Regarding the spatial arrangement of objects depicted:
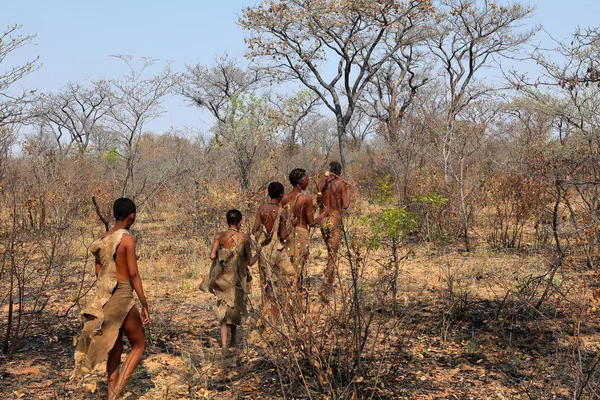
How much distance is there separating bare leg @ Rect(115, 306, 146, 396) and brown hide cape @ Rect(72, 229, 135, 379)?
0.25ft

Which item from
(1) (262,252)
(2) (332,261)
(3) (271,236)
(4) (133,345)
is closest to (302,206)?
(3) (271,236)

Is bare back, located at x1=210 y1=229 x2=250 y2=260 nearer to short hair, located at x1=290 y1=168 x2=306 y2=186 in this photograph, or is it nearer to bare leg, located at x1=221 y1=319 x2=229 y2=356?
bare leg, located at x1=221 y1=319 x2=229 y2=356

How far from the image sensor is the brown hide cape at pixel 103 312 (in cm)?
335

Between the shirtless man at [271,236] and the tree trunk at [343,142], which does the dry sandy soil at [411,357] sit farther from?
the tree trunk at [343,142]

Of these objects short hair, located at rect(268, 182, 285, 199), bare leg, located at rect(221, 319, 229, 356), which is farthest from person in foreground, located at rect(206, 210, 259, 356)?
short hair, located at rect(268, 182, 285, 199)

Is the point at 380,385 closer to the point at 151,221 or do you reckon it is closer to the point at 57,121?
the point at 151,221

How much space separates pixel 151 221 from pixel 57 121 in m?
27.2

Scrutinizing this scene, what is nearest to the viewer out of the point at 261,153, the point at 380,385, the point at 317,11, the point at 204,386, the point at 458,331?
the point at 380,385

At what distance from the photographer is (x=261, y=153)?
1241cm

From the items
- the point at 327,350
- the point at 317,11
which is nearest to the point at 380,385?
the point at 327,350

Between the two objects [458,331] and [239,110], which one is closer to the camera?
[458,331]

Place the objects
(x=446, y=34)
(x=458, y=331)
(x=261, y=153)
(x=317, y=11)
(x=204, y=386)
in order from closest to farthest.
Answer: (x=204, y=386) < (x=458, y=331) < (x=261, y=153) < (x=317, y=11) < (x=446, y=34)

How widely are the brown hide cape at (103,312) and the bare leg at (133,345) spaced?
75 millimetres

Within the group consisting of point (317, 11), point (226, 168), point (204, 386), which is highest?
point (317, 11)
